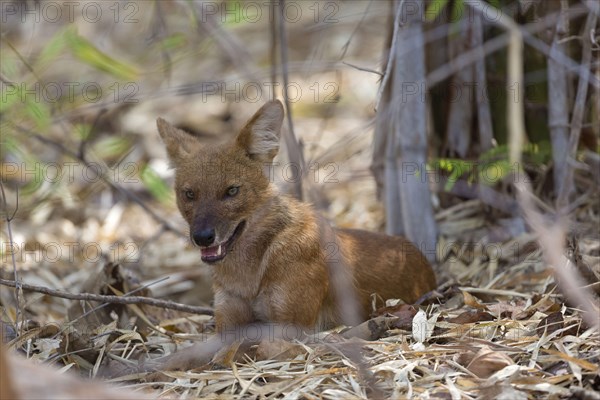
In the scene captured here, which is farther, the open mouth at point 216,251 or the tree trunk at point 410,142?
the tree trunk at point 410,142

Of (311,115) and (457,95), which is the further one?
(311,115)

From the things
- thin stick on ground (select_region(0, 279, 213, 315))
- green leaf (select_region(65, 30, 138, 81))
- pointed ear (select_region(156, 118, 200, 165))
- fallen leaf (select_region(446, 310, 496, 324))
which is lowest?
fallen leaf (select_region(446, 310, 496, 324))

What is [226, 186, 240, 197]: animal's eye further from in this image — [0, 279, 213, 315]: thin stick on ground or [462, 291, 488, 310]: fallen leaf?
[462, 291, 488, 310]: fallen leaf

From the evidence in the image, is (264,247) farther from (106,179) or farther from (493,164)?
(106,179)

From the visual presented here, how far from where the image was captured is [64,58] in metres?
13.1

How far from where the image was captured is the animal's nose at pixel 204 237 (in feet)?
17.9

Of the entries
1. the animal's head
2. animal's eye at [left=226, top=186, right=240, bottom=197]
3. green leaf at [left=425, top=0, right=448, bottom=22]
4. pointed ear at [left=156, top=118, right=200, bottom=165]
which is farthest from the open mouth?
green leaf at [left=425, top=0, right=448, bottom=22]

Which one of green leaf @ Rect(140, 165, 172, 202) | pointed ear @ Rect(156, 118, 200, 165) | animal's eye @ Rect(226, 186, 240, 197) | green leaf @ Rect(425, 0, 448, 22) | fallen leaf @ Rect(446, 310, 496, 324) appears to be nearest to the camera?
fallen leaf @ Rect(446, 310, 496, 324)

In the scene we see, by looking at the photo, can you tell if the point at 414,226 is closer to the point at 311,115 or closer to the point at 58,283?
the point at 58,283

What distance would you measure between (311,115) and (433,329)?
7505mm

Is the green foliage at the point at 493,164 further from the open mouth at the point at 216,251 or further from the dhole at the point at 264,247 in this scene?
the open mouth at the point at 216,251

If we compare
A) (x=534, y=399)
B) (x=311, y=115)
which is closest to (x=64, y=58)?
(x=311, y=115)

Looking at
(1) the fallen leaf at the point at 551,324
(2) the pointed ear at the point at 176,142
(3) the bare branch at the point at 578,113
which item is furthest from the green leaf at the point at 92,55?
(1) the fallen leaf at the point at 551,324

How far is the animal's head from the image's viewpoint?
5.59 meters
